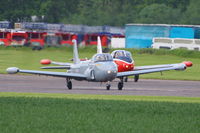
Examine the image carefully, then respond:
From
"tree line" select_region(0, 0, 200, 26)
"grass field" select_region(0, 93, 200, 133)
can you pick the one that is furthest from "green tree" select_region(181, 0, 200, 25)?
"grass field" select_region(0, 93, 200, 133)

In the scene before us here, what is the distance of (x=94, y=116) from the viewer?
21469 mm

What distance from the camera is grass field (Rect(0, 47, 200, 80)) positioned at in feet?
169

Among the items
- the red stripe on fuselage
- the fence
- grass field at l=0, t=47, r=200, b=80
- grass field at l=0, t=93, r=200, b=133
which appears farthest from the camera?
the fence

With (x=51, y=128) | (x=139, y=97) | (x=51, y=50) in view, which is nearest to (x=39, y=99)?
(x=139, y=97)

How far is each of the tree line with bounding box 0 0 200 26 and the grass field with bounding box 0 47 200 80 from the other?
10925mm

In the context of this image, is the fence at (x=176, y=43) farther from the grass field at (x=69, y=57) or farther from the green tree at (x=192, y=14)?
the grass field at (x=69, y=57)

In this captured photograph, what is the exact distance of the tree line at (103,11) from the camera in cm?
8338

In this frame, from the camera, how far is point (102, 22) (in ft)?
274

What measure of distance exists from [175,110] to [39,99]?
16.8ft

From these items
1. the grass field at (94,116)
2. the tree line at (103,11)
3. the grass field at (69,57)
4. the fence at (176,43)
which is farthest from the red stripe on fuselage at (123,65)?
the tree line at (103,11)

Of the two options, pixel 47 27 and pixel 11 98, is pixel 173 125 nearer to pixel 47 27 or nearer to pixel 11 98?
pixel 11 98

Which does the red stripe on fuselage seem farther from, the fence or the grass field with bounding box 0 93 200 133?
the fence

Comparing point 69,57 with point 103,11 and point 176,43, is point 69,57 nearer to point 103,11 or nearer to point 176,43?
point 176,43

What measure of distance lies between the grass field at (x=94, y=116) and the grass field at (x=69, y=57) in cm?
2288
